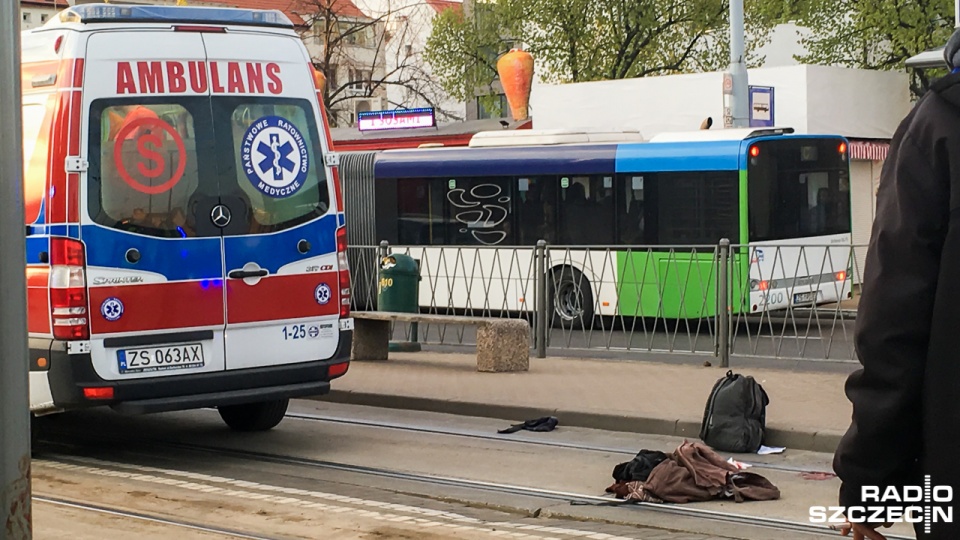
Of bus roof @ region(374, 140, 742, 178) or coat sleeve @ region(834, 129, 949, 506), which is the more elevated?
bus roof @ region(374, 140, 742, 178)

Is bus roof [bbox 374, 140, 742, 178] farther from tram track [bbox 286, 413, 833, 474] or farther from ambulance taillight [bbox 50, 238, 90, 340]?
ambulance taillight [bbox 50, 238, 90, 340]

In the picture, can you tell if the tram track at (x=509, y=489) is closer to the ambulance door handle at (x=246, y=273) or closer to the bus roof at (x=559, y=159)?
the ambulance door handle at (x=246, y=273)

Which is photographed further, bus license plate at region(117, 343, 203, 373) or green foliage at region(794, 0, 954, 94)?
green foliage at region(794, 0, 954, 94)

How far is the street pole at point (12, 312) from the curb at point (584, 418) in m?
5.90

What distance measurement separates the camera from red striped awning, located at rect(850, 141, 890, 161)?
25.7 meters

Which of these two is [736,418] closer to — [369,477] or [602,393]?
[602,393]

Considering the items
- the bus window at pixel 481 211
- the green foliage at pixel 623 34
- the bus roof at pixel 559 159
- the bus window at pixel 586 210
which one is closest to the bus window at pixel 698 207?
the bus roof at pixel 559 159

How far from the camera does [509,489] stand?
7.79 meters

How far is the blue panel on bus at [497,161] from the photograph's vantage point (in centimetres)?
1841

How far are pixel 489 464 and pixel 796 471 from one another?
74.8 inches

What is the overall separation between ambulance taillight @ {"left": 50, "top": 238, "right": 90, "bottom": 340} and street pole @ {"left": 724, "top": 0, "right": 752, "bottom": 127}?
48.1ft

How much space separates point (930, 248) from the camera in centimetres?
264

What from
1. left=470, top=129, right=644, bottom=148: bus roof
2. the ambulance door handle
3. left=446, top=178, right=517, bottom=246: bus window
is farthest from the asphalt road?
left=470, top=129, right=644, bottom=148: bus roof

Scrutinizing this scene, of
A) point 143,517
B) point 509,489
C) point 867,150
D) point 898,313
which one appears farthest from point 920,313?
point 867,150
